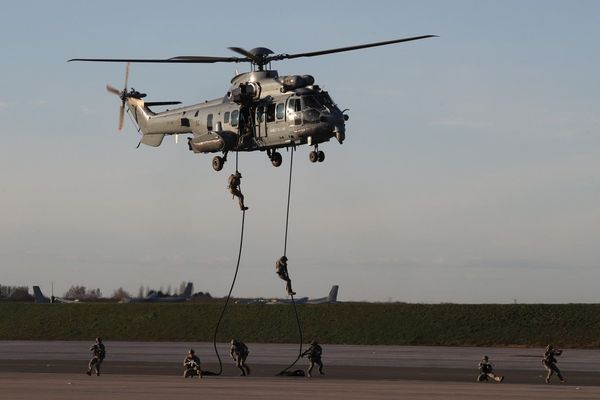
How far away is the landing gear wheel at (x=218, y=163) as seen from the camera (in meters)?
48.4

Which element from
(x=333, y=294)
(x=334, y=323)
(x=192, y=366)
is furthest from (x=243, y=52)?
(x=333, y=294)

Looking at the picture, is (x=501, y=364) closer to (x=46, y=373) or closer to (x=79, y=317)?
(x=46, y=373)

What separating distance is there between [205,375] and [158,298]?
94342 millimetres

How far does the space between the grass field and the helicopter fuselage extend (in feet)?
136

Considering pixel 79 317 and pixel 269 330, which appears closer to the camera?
pixel 269 330

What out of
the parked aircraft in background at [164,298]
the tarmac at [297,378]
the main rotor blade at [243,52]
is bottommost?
the tarmac at [297,378]

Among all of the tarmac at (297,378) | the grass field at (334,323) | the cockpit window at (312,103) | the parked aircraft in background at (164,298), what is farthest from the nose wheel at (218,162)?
the parked aircraft in background at (164,298)

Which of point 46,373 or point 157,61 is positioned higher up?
point 157,61

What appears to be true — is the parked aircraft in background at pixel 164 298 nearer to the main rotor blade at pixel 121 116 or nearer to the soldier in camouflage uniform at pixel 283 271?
the main rotor blade at pixel 121 116

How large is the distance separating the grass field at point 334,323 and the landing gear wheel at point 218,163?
42017 millimetres

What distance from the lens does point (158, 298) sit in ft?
479

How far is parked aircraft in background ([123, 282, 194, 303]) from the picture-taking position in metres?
144

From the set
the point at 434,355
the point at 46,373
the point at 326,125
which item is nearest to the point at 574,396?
the point at 326,125

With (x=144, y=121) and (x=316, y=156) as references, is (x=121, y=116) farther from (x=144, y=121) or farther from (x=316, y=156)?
(x=316, y=156)
